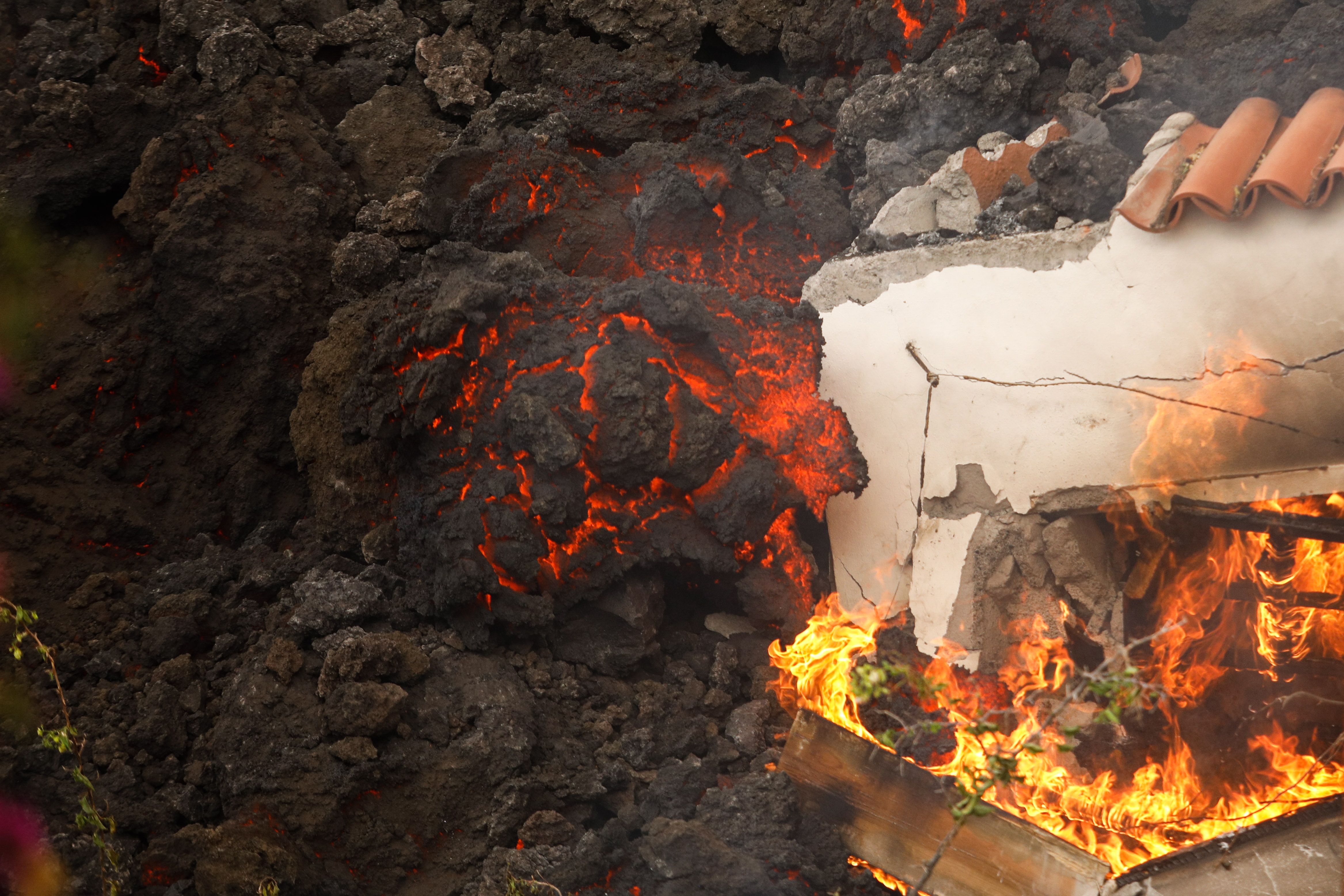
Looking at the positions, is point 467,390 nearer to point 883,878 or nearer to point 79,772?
point 79,772

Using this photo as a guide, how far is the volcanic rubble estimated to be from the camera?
436 centimetres

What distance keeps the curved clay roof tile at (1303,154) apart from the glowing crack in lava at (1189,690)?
2.57 feet

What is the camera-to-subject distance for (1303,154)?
3941 mm

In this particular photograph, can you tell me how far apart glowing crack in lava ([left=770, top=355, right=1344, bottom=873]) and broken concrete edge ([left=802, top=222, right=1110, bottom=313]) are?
85 centimetres

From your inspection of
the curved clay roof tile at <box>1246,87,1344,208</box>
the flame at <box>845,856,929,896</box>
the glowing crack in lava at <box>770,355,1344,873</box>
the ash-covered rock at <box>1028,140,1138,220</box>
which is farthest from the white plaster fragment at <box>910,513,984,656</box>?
the curved clay roof tile at <box>1246,87,1344,208</box>

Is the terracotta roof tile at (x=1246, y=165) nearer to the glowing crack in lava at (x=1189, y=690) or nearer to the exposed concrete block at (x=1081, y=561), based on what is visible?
the glowing crack in lava at (x=1189, y=690)

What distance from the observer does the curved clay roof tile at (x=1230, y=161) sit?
4020 mm

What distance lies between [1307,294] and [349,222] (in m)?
5.35

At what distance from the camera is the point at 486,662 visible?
480cm

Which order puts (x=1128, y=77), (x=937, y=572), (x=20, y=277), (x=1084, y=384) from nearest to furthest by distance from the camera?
(x=1084, y=384) < (x=937, y=572) < (x=1128, y=77) < (x=20, y=277)

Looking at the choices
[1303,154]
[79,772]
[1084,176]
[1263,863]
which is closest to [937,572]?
[1263,863]

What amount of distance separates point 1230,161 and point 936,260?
1.32m

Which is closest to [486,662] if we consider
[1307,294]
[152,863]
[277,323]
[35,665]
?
[152,863]

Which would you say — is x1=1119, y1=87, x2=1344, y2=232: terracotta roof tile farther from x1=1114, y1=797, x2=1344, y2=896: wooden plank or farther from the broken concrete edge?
x1=1114, y1=797, x2=1344, y2=896: wooden plank
